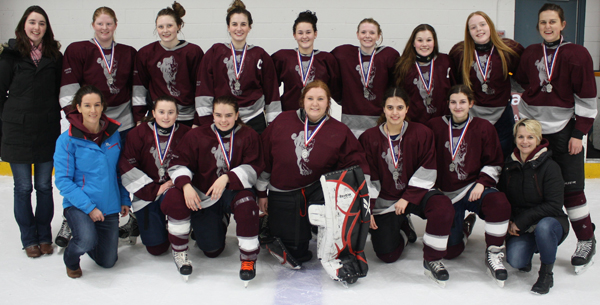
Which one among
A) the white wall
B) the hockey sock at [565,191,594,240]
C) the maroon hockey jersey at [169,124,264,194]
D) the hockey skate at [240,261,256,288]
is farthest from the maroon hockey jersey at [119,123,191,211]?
the white wall

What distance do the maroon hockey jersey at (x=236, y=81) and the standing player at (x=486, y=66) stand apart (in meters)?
1.22

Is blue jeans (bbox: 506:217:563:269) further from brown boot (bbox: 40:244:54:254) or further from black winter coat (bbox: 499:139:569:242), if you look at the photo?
brown boot (bbox: 40:244:54:254)

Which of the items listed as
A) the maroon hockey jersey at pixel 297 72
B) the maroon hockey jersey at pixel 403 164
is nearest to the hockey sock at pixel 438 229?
the maroon hockey jersey at pixel 403 164

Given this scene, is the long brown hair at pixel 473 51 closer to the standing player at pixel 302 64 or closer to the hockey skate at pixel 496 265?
the standing player at pixel 302 64

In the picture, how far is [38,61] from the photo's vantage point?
8.79 feet

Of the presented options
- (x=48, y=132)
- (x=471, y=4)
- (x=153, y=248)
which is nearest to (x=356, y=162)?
(x=153, y=248)

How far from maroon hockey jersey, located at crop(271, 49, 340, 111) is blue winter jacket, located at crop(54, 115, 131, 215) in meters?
1.10

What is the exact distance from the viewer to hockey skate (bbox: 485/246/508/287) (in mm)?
2316

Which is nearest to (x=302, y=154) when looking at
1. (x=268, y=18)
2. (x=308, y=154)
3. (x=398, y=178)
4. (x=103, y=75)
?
(x=308, y=154)

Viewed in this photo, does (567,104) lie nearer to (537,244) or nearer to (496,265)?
(537,244)

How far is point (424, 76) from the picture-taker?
2859mm

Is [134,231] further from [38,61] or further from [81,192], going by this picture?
[38,61]

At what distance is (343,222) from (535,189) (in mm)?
1021

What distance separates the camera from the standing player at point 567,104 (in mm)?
2557
